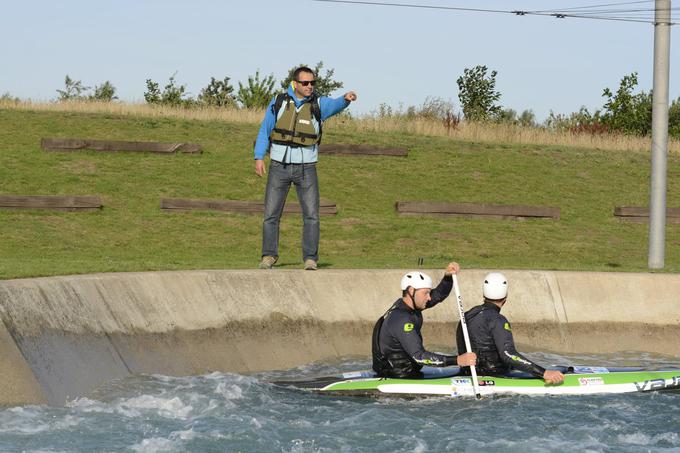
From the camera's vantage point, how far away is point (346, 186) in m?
28.8

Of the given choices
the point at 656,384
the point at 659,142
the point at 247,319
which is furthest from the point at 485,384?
the point at 659,142

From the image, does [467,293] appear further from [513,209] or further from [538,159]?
[538,159]

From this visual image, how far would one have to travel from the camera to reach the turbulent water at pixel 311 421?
11320 millimetres

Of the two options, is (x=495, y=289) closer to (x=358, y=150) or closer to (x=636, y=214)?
(x=636, y=214)

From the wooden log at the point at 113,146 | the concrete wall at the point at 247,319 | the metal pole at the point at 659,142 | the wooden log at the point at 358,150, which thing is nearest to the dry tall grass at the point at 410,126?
the wooden log at the point at 358,150

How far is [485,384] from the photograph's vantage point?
1369 centimetres

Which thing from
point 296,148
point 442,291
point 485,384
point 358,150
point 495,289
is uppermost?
point 296,148

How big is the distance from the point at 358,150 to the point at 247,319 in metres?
16.7

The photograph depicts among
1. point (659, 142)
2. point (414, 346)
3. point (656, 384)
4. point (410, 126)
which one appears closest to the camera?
point (414, 346)

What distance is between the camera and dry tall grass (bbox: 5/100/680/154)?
3669 centimetres

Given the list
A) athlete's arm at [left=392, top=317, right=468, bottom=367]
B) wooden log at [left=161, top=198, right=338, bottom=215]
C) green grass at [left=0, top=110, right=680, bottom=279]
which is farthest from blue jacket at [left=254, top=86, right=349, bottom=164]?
wooden log at [left=161, top=198, right=338, bottom=215]

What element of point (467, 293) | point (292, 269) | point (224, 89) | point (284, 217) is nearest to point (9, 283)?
point (292, 269)

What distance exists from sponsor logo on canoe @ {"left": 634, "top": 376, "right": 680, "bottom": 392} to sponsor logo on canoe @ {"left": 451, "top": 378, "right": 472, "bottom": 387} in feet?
6.87

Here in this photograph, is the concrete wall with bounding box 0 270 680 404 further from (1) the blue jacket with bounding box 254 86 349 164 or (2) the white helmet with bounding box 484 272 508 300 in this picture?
(2) the white helmet with bounding box 484 272 508 300
